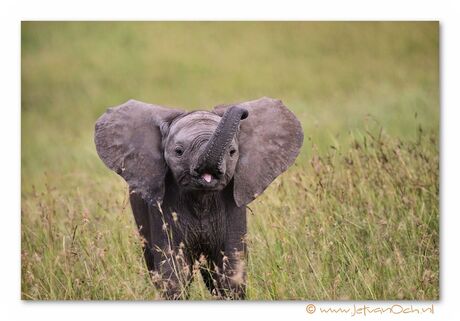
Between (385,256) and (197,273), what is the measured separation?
126cm

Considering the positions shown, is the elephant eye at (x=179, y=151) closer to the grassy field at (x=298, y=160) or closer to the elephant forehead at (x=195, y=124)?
the elephant forehead at (x=195, y=124)

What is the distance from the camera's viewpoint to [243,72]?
28.2ft

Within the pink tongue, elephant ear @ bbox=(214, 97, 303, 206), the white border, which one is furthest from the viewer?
the white border

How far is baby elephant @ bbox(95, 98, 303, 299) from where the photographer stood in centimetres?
692

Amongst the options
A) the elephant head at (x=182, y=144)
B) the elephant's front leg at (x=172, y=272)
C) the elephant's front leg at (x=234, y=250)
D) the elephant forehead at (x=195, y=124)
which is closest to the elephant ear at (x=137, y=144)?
the elephant head at (x=182, y=144)

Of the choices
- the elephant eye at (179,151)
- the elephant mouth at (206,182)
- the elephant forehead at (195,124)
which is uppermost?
the elephant forehead at (195,124)

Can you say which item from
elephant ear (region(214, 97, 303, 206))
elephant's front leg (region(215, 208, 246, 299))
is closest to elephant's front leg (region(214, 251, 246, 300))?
elephant's front leg (region(215, 208, 246, 299))

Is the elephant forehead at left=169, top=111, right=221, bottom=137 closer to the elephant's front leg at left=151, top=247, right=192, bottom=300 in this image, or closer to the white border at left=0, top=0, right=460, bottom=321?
the elephant's front leg at left=151, top=247, right=192, bottom=300
